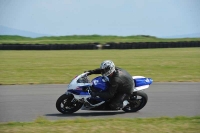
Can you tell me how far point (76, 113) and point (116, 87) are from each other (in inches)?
42.5

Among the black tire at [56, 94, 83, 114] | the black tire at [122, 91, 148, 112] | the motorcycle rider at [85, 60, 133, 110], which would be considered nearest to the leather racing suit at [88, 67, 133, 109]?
the motorcycle rider at [85, 60, 133, 110]

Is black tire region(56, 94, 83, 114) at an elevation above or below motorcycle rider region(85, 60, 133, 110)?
below

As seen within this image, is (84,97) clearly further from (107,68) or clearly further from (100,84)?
(107,68)

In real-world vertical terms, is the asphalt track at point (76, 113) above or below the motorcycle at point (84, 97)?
below

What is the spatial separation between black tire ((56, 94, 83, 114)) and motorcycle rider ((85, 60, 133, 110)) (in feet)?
1.40

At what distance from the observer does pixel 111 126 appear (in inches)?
275

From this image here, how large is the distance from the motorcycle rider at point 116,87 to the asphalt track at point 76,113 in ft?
1.00

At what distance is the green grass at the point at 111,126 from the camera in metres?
6.67

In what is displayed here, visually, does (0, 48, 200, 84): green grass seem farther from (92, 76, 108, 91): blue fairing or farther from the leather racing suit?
the leather racing suit

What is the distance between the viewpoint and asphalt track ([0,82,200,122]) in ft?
29.2

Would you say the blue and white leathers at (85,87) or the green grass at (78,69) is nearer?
the blue and white leathers at (85,87)

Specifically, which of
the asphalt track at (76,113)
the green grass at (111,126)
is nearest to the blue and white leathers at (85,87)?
the asphalt track at (76,113)

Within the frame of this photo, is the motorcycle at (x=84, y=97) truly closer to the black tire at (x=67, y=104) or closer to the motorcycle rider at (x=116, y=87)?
the black tire at (x=67, y=104)

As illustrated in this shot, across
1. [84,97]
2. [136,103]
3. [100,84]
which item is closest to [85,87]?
[84,97]
